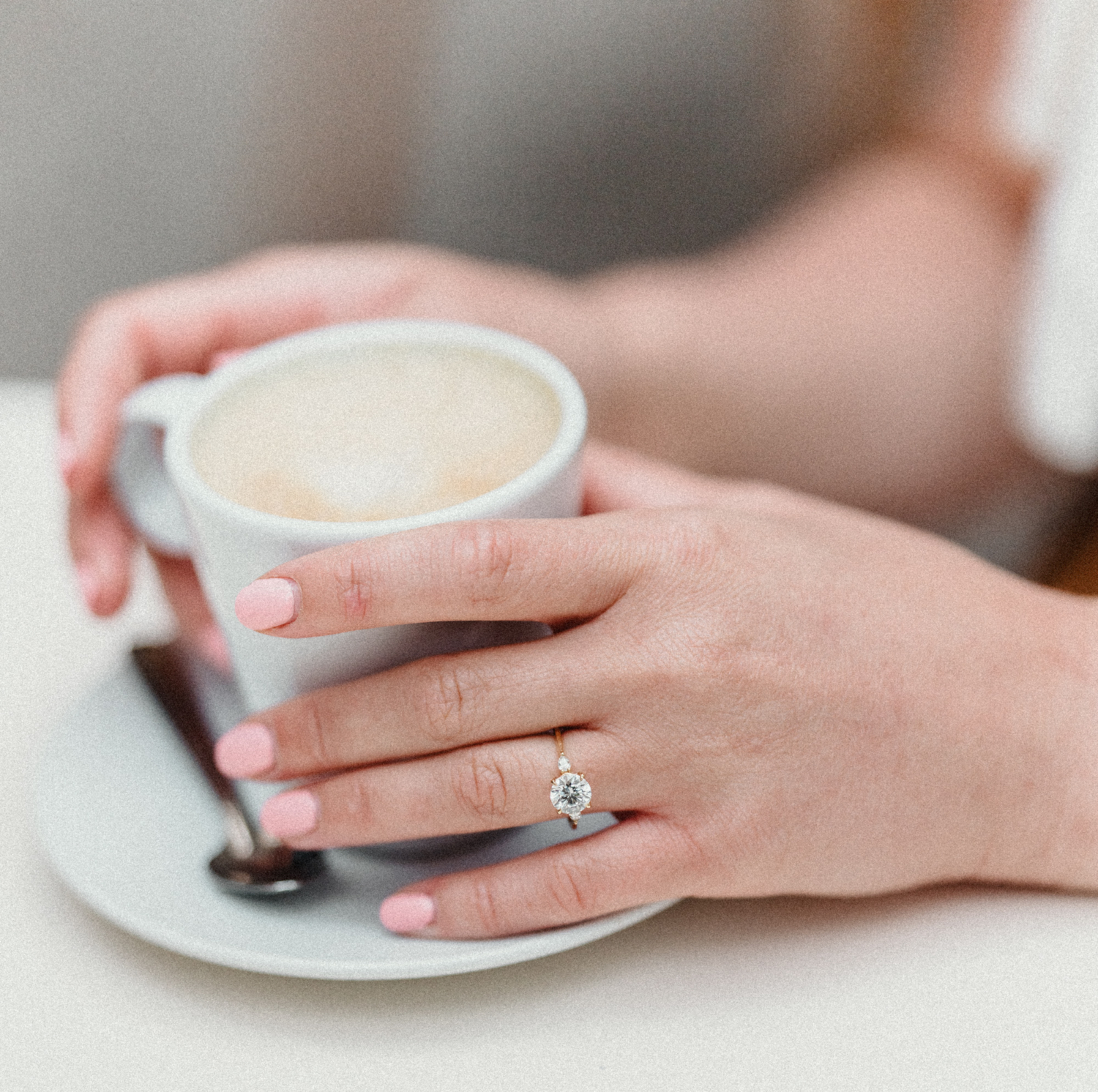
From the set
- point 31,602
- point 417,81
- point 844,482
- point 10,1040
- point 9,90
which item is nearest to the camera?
point 10,1040

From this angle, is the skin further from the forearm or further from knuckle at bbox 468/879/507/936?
the forearm

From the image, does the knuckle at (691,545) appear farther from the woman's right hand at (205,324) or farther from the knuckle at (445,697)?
the woman's right hand at (205,324)

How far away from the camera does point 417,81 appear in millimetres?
2074

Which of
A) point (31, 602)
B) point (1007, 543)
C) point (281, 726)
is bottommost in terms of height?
point (1007, 543)

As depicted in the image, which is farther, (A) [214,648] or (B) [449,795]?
(A) [214,648]

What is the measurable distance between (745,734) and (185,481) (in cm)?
23

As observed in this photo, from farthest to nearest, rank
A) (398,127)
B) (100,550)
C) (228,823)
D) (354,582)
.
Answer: (398,127), (100,550), (228,823), (354,582)

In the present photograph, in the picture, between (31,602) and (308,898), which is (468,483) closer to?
(308,898)

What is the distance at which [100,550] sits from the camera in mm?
606

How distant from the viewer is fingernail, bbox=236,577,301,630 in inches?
15.4

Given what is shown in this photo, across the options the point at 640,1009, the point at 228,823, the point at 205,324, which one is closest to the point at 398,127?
the point at 205,324

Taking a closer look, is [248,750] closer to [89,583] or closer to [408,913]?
[408,913]

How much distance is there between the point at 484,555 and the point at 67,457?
0.30 meters

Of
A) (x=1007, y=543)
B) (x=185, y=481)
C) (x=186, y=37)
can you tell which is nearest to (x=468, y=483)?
(x=185, y=481)
